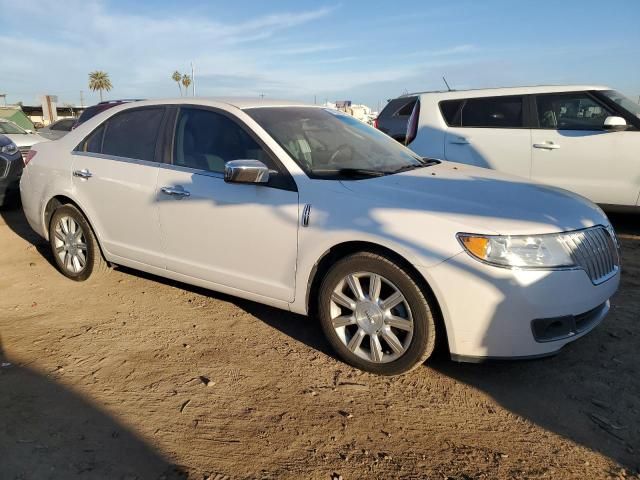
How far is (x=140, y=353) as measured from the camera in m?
3.42

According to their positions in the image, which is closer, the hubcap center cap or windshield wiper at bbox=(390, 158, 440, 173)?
the hubcap center cap

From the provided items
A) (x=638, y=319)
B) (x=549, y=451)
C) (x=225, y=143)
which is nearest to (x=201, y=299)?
(x=225, y=143)

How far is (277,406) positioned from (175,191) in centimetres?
176

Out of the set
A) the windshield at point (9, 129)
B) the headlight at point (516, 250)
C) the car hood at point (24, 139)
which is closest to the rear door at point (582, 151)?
→ the headlight at point (516, 250)

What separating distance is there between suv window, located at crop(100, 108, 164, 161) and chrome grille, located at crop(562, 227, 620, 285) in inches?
118

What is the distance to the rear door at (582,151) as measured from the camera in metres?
5.82

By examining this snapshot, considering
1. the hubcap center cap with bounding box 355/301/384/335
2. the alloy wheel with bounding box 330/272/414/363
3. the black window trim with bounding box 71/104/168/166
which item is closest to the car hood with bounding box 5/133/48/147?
the black window trim with bounding box 71/104/168/166

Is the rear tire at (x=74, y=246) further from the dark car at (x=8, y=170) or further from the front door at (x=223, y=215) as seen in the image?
the dark car at (x=8, y=170)

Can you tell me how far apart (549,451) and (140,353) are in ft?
8.15

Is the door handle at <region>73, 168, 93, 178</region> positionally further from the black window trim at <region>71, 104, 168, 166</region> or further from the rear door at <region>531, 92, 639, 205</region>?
the rear door at <region>531, 92, 639, 205</region>

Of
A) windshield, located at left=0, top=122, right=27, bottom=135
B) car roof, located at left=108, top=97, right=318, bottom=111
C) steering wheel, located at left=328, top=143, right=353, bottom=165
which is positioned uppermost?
car roof, located at left=108, top=97, right=318, bottom=111

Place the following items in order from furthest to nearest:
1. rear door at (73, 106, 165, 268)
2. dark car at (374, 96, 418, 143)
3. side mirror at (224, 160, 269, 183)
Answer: dark car at (374, 96, 418, 143)
rear door at (73, 106, 165, 268)
side mirror at (224, 160, 269, 183)

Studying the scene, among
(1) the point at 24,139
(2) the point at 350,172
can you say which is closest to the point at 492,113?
(2) the point at 350,172

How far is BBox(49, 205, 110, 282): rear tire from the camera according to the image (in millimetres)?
4543
